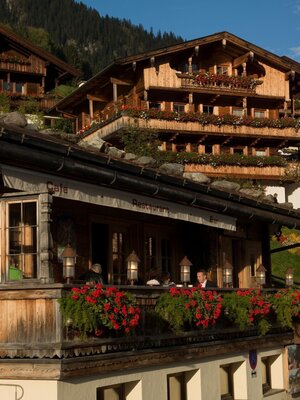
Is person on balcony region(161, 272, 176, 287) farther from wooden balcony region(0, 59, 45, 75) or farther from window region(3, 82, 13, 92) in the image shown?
window region(3, 82, 13, 92)

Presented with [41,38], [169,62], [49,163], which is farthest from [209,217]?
[41,38]

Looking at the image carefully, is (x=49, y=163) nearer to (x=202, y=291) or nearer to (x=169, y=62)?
(x=202, y=291)

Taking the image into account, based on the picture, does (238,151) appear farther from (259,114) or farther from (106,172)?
(106,172)

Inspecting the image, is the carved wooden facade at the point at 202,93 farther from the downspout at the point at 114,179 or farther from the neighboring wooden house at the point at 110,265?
the downspout at the point at 114,179

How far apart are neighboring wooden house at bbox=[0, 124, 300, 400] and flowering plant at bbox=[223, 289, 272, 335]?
0.28 m

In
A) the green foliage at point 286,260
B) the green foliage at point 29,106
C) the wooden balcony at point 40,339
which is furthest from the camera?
the green foliage at point 29,106

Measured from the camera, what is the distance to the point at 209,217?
15.1 meters

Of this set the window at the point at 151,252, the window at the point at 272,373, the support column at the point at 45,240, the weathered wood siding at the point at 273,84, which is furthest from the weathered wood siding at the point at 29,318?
the weathered wood siding at the point at 273,84

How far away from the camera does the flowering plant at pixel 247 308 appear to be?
44.7 feet

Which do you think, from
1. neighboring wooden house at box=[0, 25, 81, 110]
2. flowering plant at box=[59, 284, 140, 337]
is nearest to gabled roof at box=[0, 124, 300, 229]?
flowering plant at box=[59, 284, 140, 337]

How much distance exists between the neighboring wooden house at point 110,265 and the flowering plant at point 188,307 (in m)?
0.20

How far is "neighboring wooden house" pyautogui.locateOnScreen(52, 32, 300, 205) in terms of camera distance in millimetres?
41094

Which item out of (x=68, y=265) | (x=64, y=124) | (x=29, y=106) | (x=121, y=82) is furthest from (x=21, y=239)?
(x=64, y=124)

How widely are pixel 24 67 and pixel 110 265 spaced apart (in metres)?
41.4
